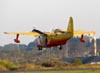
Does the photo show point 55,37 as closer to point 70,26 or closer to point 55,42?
point 55,42

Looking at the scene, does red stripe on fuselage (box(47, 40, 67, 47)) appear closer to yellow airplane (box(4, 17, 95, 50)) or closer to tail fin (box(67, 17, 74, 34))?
yellow airplane (box(4, 17, 95, 50))

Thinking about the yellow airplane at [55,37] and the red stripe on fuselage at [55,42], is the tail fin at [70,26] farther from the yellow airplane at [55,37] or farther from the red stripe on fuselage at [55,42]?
the red stripe on fuselage at [55,42]

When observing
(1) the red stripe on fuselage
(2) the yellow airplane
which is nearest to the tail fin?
(2) the yellow airplane

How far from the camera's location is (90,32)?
10181 cm

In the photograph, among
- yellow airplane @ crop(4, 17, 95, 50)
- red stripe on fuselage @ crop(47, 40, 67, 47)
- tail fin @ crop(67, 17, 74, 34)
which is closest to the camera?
yellow airplane @ crop(4, 17, 95, 50)

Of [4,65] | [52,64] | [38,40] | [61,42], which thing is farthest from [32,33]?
[52,64]

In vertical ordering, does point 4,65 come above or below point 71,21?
below

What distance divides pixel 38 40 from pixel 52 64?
66719 mm

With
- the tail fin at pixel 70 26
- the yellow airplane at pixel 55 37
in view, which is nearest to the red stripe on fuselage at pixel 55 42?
the yellow airplane at pixel 55 37

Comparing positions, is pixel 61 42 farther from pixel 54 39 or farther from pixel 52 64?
pixel 52 64

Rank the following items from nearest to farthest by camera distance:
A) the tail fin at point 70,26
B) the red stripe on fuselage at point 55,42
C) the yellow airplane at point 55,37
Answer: the yellow airplane at point 55,37 → the tail fin at point 70,26 → the red stripe on fuselage at point 55,42

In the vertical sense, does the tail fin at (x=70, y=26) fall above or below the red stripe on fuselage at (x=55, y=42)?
above

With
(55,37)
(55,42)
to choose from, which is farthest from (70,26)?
(55,42)

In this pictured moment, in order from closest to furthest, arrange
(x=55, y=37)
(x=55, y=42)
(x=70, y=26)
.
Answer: (x=70, y=26), (x=55, y=42), (x=55, y=37)
